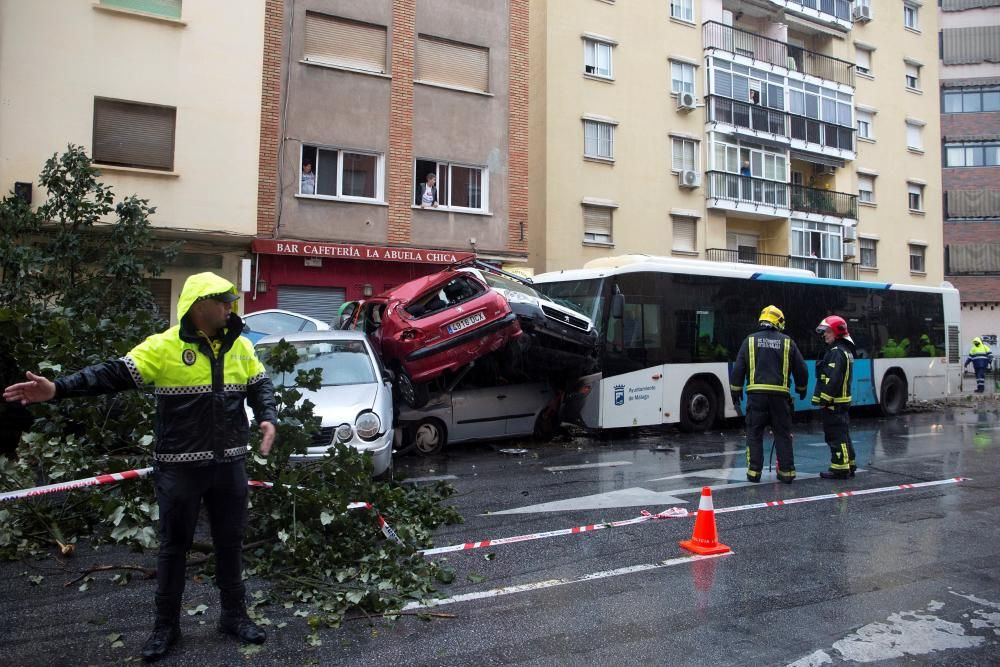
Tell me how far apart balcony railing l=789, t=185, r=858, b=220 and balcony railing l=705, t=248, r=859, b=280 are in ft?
6.51

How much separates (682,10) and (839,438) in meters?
22.3

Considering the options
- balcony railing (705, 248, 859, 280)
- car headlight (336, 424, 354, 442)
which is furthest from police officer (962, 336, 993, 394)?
car headlight (336, 424, 354, 442)

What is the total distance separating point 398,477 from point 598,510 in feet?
8.52

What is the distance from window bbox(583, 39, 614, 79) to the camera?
24250 millimetres

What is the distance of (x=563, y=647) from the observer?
388 centimetres

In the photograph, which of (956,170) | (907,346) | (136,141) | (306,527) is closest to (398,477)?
(306,527)

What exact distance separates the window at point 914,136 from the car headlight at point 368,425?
33.7 meters

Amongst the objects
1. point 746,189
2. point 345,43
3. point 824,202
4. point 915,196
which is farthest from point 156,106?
point 915,196

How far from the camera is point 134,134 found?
1496 centimetres

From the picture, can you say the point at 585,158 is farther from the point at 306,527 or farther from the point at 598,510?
the point at 306,527

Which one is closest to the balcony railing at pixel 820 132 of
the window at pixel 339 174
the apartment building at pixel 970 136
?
the apartment building at pixel 970 136

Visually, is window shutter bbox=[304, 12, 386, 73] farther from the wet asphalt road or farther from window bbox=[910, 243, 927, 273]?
window bbox=[910, 243, 927, 273]

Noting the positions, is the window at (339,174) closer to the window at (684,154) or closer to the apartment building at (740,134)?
the apartment building at (740,134)

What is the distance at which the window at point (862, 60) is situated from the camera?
32.0 meters
